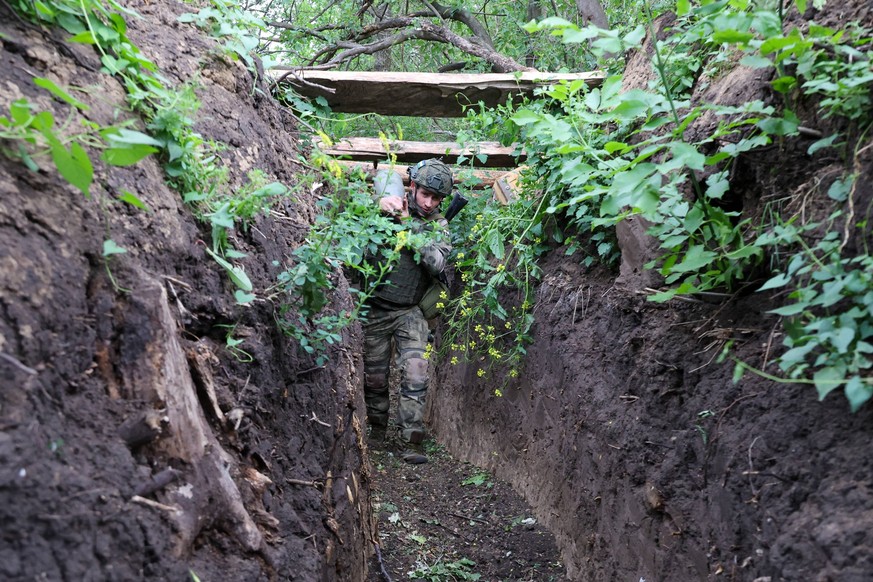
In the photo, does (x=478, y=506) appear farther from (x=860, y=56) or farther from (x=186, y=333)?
(x=860, y=56)

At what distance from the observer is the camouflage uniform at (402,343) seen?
19.8 ft

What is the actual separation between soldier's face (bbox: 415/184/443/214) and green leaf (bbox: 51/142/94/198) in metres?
4.37

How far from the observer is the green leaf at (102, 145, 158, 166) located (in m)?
1.55

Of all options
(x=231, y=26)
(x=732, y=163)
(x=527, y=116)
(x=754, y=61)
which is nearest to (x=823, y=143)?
(x=754, y=61)

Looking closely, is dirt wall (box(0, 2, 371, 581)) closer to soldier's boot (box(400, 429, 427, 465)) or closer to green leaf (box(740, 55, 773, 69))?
green leaf (box(740, 55, 773, 69))

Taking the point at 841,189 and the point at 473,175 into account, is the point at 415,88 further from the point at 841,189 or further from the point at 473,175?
the point at 841,189

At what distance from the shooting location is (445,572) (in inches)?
146

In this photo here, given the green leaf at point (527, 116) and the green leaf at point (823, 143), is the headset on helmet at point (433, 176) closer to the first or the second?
the green leaf at point (527, 116)

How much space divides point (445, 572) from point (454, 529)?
648mm

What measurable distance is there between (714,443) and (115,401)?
1847 mm

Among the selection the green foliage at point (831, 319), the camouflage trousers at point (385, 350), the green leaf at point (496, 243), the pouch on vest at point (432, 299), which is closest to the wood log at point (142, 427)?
the green foliage at point (831, 319)

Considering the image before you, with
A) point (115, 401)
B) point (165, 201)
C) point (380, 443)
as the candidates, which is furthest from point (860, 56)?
point (380, 443)

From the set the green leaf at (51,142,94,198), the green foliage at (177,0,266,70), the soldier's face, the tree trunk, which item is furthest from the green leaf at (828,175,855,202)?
the tree trunk

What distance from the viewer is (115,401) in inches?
59.4
